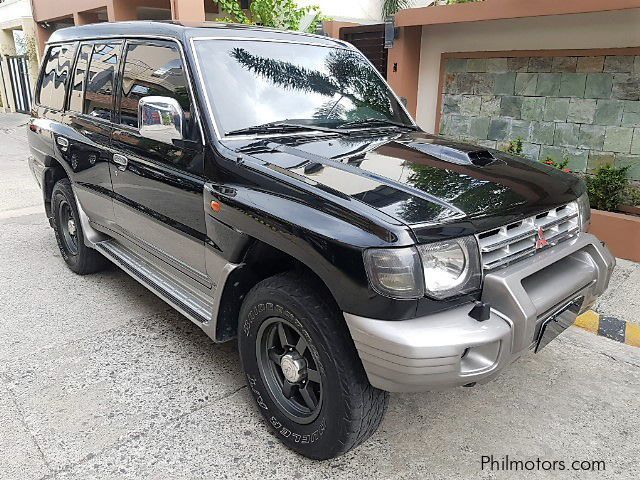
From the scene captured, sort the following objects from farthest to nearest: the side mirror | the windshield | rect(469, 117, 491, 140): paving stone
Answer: rect(469, 117, 491, 140): paving stone < the windshield < the side mirror

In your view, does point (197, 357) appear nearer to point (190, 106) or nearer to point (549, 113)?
point (190, 106)

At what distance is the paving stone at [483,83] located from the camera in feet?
21.7

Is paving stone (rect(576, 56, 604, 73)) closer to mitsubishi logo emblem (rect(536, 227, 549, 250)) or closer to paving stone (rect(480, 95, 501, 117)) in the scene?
paving stone (rect(480, 95, 501, 117))

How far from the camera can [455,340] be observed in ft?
6.66

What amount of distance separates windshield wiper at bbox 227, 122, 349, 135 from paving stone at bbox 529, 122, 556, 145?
13.1 ft

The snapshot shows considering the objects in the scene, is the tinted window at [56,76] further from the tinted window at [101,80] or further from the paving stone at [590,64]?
the paving stone at [590,64]

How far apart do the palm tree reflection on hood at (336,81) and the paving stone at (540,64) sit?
10.4ft

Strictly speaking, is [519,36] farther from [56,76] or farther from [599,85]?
[56,76]

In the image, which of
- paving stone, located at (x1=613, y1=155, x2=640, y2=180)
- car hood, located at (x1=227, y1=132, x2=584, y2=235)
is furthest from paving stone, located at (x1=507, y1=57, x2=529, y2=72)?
car hood, located at (x1=227, y1=132, x2=584, y2=235)

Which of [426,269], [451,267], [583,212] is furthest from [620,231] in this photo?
[426,269]

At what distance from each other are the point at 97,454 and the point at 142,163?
5.69 ft

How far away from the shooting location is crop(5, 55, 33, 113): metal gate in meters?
19.0

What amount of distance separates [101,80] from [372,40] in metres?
5.21

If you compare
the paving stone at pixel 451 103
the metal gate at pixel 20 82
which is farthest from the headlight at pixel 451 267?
the metal gate at pixel 20 82
